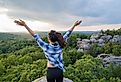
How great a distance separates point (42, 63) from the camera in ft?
207

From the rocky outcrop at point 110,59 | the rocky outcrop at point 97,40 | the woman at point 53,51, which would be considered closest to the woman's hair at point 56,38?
the woman at point 53,51

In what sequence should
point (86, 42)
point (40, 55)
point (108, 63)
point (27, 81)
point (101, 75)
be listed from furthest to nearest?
point (86, 42)
point (108, 63)
point (40, 55)
point (101, 75)
point (27, 81)

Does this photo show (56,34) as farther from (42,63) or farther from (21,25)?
(42,63)

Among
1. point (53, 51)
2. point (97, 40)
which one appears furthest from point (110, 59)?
point (53, 51)

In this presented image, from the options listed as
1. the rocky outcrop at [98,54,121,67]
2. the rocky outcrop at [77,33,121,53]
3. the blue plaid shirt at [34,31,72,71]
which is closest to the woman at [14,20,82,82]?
the blue plaid shirt at [34,31,72,71]

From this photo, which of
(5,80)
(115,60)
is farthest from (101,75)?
(115,60)

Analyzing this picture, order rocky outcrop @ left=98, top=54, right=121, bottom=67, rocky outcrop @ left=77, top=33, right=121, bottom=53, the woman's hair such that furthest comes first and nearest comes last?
rocky outcrop @ left=77, top=33, right=121, bottom=53 → rocky outcrop @ left=98, top=54, right=121, bottom=67 → the woman's hair

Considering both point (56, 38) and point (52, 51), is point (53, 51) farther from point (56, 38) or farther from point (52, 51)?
point (56, 38)

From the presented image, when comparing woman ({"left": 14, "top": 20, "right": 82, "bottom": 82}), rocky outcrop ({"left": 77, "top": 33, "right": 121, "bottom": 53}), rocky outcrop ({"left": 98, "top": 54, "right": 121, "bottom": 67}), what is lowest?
rocky outcrop ({"left": 98, "top": 54, "right": 121, "bottom": 67})

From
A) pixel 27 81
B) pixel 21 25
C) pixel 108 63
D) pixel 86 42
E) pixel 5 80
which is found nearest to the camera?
pixel 21 25

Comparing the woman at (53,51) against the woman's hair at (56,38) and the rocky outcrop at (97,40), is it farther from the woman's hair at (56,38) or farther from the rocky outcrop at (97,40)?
the rocky outcrop at (97,40)

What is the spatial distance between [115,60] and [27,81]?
50438mm

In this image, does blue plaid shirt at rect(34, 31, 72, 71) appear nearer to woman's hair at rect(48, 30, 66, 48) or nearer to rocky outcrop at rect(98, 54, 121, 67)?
woman's hair at rect(48, 30, 66, 48)

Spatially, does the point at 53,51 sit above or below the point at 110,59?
above
